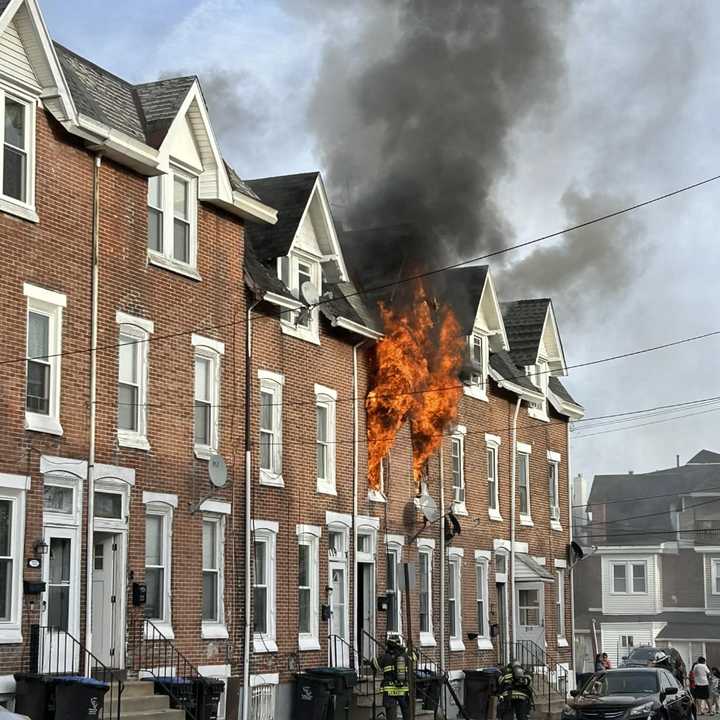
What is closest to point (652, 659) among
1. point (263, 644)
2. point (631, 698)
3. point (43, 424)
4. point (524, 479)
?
point (524, 479)

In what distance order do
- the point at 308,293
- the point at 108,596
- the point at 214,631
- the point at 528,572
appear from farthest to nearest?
the point at 528,572 → the point at 308,293 → the point at 214,631 → the point at 108,596

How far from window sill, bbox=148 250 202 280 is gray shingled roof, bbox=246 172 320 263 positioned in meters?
3.91

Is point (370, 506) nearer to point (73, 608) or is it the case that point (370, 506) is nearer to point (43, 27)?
point (73, 608)

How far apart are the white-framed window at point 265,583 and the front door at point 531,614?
42.2ft

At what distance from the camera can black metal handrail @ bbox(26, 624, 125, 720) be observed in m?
20.1

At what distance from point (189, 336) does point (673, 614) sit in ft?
176

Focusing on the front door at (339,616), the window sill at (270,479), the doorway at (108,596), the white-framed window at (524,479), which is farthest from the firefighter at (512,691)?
the white-framed window at (524,479)

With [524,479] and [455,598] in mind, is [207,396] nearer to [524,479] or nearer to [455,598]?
[455,598]

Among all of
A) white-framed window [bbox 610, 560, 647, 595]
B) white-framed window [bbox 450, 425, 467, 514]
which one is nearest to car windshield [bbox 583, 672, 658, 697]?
white-framed window [bbox 450, 425, 467, 514]

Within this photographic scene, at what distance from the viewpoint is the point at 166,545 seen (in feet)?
76.9

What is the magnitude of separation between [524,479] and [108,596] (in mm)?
19418

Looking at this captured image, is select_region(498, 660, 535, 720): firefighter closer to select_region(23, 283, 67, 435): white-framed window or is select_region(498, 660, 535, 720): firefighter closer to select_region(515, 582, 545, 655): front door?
select_region(515, 582, 545, 655): front door

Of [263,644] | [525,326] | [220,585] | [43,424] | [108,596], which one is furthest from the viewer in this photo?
[525,326]

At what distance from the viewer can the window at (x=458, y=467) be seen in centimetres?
3503
